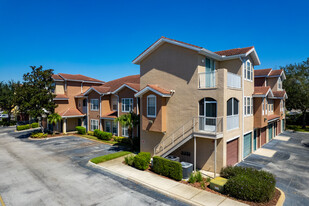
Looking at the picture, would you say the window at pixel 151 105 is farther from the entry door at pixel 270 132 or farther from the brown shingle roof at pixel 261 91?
the entry door at pixel 270 132

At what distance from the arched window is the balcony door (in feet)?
3.88

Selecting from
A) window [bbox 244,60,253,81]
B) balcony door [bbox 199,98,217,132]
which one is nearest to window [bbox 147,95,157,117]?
balcony door [bbox 199,98,217,132]

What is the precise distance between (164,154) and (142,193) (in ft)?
16.9

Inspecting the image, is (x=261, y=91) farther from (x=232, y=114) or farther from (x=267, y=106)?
(x=232, y=114)

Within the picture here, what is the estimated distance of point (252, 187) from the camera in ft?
33.2

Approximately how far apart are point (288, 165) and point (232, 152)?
4.82 meters

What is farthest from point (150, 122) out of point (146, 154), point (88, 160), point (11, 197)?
point (11, 197)

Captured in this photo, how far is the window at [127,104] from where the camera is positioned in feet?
82.6

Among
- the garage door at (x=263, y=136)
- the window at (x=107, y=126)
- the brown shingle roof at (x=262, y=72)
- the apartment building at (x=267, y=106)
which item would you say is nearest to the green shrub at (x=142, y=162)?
the apartment building at (x=267, y=106)

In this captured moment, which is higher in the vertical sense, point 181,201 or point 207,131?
point 207,131

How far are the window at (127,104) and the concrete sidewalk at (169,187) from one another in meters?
10.1

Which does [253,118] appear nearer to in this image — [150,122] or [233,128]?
[233,128]

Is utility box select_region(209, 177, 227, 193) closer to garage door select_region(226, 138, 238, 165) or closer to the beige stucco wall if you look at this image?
the beige stucco wall

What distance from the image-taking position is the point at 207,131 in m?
14.5
